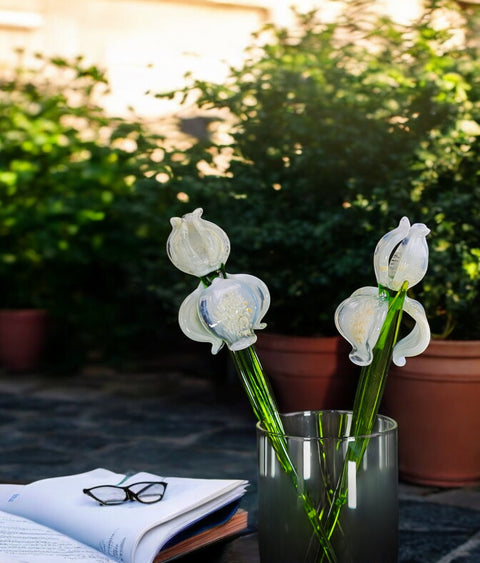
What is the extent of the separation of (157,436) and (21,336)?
1812mm

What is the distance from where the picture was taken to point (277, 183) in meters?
3.55

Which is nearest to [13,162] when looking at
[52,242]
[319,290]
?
[52,242]

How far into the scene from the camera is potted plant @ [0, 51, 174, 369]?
504 cm

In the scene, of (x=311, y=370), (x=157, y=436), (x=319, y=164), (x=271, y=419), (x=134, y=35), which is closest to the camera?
(x=271, y=419)

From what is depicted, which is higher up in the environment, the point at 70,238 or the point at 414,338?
the point at 70,238

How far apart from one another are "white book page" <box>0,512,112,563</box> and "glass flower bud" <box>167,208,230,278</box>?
43 cm

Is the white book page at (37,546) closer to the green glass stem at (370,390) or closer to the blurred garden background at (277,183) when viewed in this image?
the green glass stem at (370,390)

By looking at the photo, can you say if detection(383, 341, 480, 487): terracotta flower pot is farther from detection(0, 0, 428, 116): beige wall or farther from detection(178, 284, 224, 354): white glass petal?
detection(0, 0, 428, 116): beige wall

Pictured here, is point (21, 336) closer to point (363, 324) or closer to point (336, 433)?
point (336, 433)

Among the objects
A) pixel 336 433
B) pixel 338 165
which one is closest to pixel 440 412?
pixel 338 165

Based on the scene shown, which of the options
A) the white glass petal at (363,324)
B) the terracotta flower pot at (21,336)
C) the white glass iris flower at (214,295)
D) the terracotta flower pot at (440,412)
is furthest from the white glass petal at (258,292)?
the terracotta flower pot at (21,336)

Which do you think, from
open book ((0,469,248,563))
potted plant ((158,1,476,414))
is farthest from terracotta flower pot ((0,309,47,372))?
open book ((0,469,248,563))

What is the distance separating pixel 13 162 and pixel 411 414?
3162 millimetres

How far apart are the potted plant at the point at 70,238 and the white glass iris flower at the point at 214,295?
3639 millimetres
